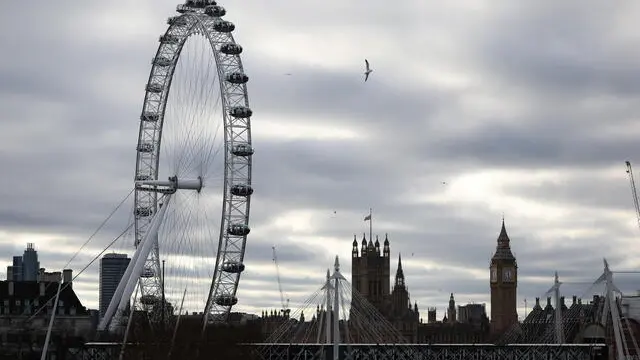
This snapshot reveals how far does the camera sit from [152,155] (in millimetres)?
112625

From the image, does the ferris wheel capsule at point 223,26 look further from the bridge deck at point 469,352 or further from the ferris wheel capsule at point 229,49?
the bridge deck at point 469,352

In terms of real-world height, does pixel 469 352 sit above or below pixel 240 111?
below

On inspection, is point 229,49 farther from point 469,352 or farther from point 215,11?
point 469,352

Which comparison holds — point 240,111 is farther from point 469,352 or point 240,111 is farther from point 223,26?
point 469,352

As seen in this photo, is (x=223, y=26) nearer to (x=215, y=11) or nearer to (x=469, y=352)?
(x=215, y=11)

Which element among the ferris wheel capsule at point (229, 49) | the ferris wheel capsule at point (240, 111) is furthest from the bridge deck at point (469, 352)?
the ferris wheel capsule at point (229, 49)

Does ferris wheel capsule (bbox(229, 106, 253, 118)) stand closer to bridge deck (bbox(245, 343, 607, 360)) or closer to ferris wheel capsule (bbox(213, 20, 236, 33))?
ferris wheel capsule (bbox(213, 20, 236, 33))

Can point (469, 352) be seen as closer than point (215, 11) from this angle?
No

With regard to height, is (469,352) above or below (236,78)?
below

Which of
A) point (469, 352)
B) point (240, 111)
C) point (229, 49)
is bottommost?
point (469, 352)

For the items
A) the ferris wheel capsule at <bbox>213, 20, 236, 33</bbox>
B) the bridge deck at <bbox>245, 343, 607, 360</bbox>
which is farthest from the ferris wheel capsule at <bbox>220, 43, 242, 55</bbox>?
the bridge deck at <bbox>245, 343, 607, 360</bbox>

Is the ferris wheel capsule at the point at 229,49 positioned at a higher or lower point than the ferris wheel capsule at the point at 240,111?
higher

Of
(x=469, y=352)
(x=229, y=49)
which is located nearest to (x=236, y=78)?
(x=229, y=49)

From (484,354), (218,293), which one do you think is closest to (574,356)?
(484,354)
